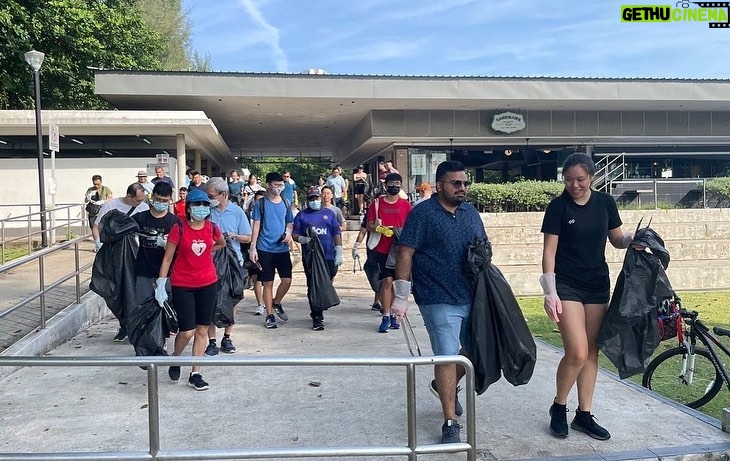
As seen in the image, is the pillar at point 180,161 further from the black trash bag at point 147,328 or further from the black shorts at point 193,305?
the black shorts at point 193,305

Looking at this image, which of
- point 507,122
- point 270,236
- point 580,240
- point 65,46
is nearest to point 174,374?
point 270,236

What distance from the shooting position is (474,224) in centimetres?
420

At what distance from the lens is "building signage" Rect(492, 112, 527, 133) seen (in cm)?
2217

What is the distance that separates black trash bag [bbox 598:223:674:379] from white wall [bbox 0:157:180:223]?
51.4 feet

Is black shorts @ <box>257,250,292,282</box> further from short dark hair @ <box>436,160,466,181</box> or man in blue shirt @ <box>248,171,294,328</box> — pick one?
short dark hair @ <box>436,160,466,181</box>

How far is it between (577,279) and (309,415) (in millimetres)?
2241

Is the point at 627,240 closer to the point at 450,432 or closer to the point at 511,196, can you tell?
the point at 450,432

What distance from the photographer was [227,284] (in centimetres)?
616

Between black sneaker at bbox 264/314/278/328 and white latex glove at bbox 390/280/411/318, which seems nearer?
white latex glove at bbox 390/280/411/318

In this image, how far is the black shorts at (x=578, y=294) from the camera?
4.12 metres

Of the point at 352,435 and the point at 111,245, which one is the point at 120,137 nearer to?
the point at 111,245

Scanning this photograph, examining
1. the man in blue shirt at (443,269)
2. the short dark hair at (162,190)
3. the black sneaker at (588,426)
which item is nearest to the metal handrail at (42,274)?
the short dark hair at (162,190)

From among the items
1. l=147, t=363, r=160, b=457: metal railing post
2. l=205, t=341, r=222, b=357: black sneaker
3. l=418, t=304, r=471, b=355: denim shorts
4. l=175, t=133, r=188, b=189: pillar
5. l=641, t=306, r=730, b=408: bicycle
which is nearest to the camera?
l=147, t=363, r=160, b=457: metal railing post

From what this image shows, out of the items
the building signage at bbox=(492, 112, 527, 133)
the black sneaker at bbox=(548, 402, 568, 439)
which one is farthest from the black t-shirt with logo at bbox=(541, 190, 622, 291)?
the building signage at bbox=(492, 112, 527, 133)
